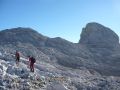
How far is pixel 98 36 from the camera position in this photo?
118375mm

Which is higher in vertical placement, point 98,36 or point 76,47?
point 98,36

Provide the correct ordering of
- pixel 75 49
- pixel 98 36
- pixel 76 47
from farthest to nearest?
pixel 98 36 → pixel 76 47 → pixel 75 49

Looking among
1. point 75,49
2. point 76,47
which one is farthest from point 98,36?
point 75,49

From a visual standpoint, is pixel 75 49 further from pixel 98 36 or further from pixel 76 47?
pixel 98 36

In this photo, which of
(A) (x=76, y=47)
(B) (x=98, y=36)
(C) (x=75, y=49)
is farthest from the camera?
(B) (x=98, y=36)

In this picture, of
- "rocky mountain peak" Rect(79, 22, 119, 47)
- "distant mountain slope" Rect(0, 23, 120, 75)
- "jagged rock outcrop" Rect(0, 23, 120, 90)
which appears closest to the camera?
"jagged rock outcrop" Rect(0, 23, 120, 90)

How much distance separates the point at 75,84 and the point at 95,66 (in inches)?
1876

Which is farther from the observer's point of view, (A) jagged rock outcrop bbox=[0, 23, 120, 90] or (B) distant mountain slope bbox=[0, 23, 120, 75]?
(B) distant mountain slope bbox=[0, 23, 120, 75]

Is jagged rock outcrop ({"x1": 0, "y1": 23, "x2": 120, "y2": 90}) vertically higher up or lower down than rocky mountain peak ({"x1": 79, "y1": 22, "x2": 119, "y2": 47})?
lower down

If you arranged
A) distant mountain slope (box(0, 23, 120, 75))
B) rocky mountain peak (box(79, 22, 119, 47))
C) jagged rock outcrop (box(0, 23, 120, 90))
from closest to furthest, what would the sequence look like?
jagged rock outcrop (box(0, 23, 120, 90))
distant mountain slope (box(0, 23, 120, 75))
rocky mountain peak (box(79, 22, 119, 47))

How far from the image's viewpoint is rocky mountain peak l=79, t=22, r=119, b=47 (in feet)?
376

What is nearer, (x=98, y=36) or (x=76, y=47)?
(x=76, y=47)

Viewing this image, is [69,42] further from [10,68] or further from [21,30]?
[10,68]

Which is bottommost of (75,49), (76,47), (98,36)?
(75,49)
